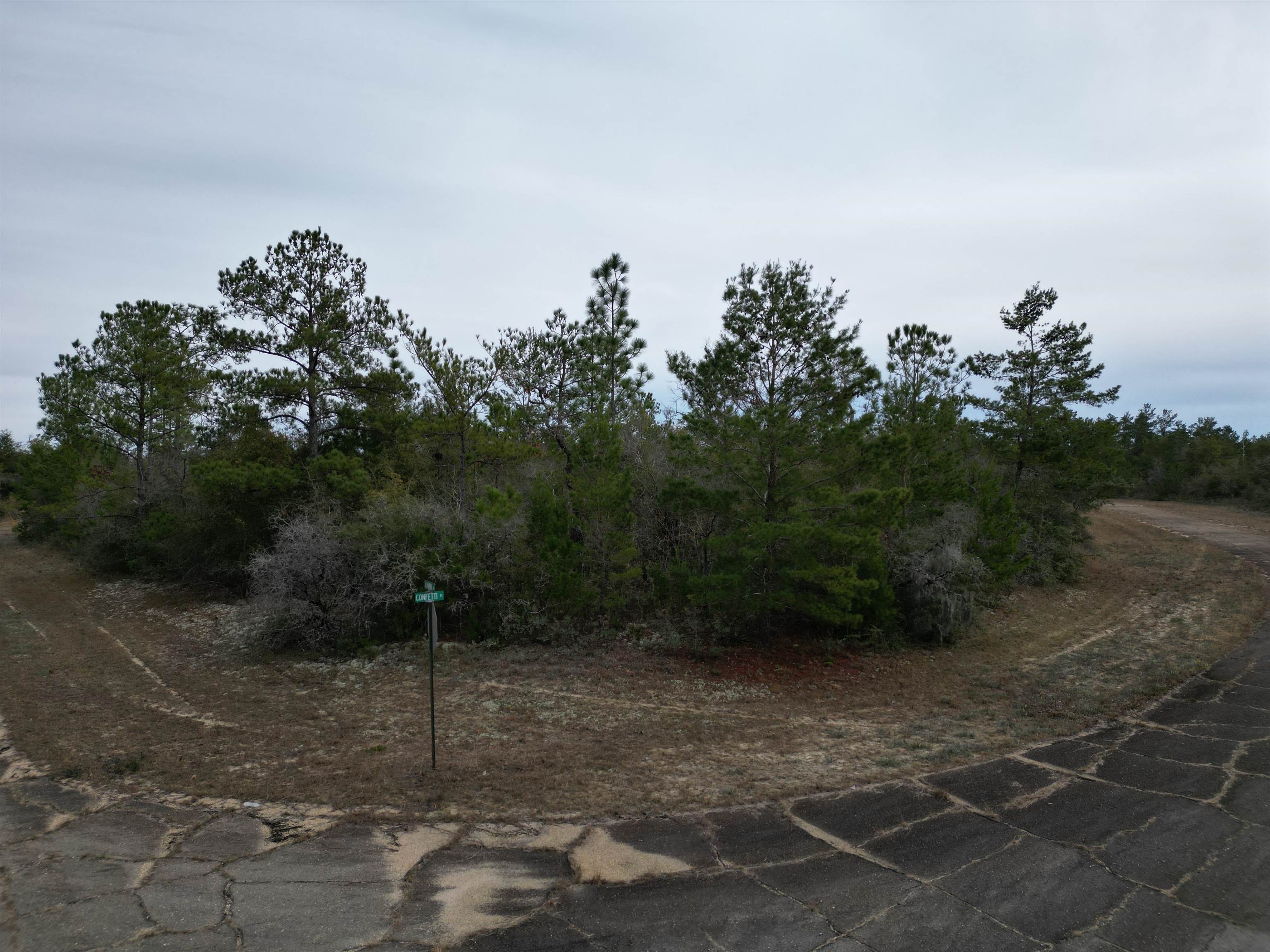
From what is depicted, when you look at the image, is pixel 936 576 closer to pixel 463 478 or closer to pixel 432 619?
pixel 432 619

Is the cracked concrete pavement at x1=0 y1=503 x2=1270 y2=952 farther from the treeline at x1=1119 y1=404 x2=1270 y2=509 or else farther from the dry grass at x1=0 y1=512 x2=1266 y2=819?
the treeline at x1=1119 y1=404 x2=1270 y2=509

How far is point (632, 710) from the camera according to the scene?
10586 mm

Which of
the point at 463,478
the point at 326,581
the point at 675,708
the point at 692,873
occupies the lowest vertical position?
the point at 675,708

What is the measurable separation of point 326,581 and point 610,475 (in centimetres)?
680

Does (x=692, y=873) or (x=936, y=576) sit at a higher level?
(x=936, y=576)

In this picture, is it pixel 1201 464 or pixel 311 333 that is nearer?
pixel 311 333

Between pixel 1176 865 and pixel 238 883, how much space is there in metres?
8.15

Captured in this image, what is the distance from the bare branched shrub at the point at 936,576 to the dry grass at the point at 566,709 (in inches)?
28.6

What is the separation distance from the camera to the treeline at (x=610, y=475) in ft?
42.4

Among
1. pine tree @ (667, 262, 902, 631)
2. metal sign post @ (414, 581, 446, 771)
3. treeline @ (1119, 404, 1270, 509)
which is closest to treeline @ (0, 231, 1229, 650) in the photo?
pine tree @ (667, 262, 902, 631)

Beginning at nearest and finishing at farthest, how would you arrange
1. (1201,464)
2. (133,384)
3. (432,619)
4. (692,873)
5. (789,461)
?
(692,873), (432,619), (789,461), (133,384), (1201,464)

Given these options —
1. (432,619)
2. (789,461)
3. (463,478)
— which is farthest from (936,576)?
(463,478)

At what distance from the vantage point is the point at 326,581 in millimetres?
14281

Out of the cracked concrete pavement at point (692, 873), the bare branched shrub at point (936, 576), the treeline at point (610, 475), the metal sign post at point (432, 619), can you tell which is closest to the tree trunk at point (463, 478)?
the treeline at point (610, 475)
